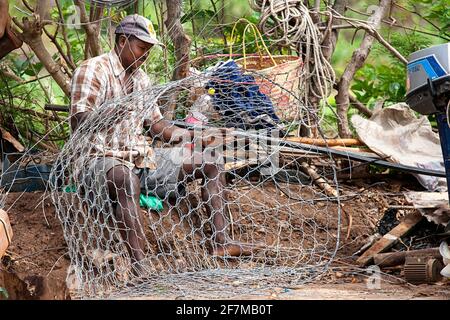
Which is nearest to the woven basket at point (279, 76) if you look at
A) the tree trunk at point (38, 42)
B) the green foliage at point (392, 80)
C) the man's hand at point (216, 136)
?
the man's hand at point (216, 136)

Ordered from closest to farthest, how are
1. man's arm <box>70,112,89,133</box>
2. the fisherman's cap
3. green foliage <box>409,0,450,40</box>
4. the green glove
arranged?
man's arm <box>70,112,89,133</box>, the fisherman's cap, the green glove, green foliage <box>409,0,450,40</box>

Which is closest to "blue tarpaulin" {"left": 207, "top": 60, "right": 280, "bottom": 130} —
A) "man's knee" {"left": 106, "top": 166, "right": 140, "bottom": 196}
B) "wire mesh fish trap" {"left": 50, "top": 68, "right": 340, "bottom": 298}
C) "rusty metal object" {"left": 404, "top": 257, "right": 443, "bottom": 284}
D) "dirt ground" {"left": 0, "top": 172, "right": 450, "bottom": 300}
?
"wire mesh fish trap" {"left": 50, "top": 68, "right": 340, "bottom": 298}

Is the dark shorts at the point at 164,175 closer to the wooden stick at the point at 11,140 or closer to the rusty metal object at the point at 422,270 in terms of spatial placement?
the wooden stick at the point at 11,140

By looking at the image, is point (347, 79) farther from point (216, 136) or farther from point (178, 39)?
point (216, 136)

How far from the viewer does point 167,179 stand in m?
6.15

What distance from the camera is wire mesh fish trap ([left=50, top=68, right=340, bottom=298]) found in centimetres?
557

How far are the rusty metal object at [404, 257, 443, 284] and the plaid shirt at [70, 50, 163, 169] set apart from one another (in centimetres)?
185

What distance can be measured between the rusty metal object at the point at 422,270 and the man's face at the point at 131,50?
7.14ft

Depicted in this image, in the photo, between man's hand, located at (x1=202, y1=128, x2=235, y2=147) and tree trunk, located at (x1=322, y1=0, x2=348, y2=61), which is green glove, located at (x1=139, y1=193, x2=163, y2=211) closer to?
man's hand, located at (x1=202, y1=128, x2=235, y2=147)

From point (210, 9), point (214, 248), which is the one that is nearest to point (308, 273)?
point (214, 248)

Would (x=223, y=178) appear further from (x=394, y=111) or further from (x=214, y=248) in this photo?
(x=394, y=111)

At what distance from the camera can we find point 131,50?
19.7ft

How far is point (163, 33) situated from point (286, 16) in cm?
96

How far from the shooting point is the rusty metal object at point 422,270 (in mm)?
5398
